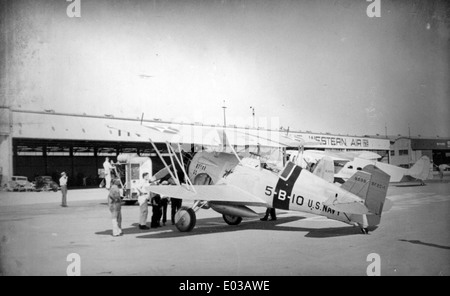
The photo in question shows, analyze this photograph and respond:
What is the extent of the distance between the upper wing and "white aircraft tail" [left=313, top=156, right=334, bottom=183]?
7.02 m

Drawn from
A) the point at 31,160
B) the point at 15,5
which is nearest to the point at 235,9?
the point at 15,5

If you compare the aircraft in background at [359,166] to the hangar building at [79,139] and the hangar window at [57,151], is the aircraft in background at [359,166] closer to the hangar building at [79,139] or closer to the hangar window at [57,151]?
the hangar building at [79,139]

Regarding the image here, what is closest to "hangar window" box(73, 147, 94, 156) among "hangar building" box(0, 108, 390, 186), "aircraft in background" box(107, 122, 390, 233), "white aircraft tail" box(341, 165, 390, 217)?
"hangar building" box(0, 108, 390, 186)

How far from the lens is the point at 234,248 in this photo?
8.09 m

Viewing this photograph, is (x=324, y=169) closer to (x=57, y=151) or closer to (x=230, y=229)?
(x=230, y=229)

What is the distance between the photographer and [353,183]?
9.12 meters

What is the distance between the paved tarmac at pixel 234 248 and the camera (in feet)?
22.0

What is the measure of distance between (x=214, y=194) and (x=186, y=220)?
1057mm

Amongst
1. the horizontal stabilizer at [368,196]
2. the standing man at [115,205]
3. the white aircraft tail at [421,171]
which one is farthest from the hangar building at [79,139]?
the white aircraft tail at [421,171]

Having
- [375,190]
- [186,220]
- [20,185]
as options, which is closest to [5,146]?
[20,185]

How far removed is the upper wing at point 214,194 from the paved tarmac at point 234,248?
2.94 feet

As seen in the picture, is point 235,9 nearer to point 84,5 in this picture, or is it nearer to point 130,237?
point 84,5

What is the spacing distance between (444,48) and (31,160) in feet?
117

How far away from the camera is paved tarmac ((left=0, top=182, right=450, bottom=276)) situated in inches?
264
